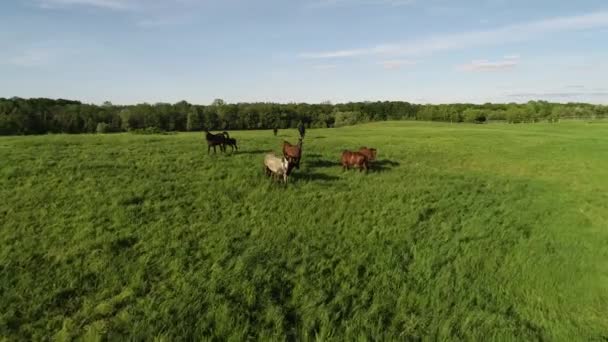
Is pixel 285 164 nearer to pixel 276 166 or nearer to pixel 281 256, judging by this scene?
pixel 276 166

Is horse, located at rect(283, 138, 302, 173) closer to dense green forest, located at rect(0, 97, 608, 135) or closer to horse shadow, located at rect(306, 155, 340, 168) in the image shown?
horse shadow, located at rect(306, 155, 340, 168)

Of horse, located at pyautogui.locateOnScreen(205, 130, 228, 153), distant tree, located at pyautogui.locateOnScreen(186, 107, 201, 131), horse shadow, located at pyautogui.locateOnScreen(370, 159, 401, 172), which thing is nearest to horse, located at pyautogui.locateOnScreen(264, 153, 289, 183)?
horse, located at pyautogui.locateOnScreen(205, 130, 228, 153)

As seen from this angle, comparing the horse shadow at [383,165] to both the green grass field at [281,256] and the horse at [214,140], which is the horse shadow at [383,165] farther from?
the horse at [214,140]

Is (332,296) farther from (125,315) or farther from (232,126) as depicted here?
(232,126)

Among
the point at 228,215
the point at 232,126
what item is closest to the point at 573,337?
the point at 228,215

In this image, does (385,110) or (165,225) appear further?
(385,110)

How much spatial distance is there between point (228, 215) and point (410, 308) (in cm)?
597

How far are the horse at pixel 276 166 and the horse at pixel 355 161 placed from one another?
15.0 ft

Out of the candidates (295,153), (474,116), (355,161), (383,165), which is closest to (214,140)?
(295,153)

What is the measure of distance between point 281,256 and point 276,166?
5.79 m

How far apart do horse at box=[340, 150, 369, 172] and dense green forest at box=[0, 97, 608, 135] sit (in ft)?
141

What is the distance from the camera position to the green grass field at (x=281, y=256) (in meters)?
6.94

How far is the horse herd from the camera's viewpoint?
14.3 m

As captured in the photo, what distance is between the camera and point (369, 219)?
12078 millimetres
